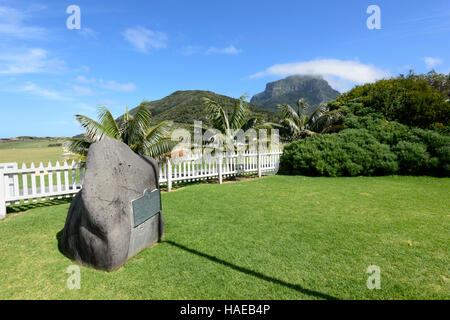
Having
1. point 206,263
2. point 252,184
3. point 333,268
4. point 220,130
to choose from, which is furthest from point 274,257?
point 220,130

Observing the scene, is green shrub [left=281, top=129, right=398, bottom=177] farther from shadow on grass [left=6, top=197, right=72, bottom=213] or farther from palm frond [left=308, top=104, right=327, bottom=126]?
shadow on grass [left=6, top=197, right=72, bottom=213]

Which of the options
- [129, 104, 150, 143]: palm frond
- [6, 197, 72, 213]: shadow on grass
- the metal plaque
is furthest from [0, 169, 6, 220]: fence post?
the metal plaque

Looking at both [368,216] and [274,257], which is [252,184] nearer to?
[368,216]

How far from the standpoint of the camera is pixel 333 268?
125 inches

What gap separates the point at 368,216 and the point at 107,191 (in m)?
5.42

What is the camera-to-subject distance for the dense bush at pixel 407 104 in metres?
13.8

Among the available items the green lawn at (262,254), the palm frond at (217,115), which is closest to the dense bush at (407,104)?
the palm frond at (217,115)

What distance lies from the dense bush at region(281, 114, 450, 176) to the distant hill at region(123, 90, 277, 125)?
34323 mm

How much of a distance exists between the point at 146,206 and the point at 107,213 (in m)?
0.71

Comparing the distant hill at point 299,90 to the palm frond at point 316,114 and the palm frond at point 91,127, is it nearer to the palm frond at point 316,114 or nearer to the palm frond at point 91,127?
the palm frond at point 316,114

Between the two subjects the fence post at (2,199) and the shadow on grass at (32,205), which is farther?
the shadow on grass at (32,205)

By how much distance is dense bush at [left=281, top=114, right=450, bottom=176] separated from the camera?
10.2m

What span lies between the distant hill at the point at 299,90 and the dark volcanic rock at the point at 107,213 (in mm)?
113904

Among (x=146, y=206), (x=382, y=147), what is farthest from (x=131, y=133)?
(x=382, y=147)
